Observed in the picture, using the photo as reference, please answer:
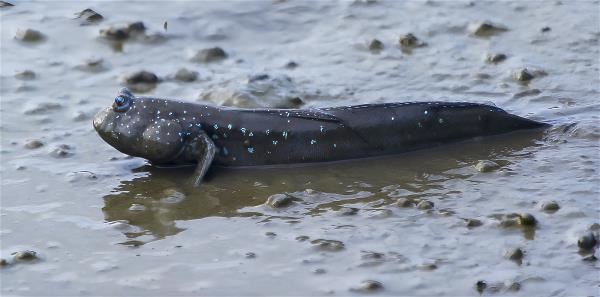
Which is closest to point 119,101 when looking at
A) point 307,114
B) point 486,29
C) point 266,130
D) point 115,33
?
point 266,130

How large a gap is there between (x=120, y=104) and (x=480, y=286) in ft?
7.89

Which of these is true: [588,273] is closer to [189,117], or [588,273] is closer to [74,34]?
[189,117]

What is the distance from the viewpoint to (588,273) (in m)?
4.44

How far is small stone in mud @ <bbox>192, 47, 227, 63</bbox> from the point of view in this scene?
24.5 feet

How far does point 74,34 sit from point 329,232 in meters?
3.67

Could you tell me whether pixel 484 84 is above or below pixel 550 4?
below

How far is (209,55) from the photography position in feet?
24.6

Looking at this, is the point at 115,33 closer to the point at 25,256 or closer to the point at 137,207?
the point at 137,207

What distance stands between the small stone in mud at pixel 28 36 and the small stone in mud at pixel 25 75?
2.11 ft

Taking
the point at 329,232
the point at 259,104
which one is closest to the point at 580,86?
the point at 259,104

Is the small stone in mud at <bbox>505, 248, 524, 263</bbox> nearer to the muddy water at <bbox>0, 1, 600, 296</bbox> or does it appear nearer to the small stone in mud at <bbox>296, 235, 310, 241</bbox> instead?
the muddy water at <bbox>0, 1, 600, 296</bbox>

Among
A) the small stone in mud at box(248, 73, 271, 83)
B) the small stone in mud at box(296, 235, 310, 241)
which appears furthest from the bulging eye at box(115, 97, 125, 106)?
the small stone in mud at box(296, 235, 310, 241)

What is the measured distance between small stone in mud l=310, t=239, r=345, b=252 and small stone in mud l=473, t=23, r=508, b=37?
3.20 metres

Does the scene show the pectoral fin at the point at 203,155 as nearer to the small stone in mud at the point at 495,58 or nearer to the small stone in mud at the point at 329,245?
the small stone in mud at the point at 329,245
